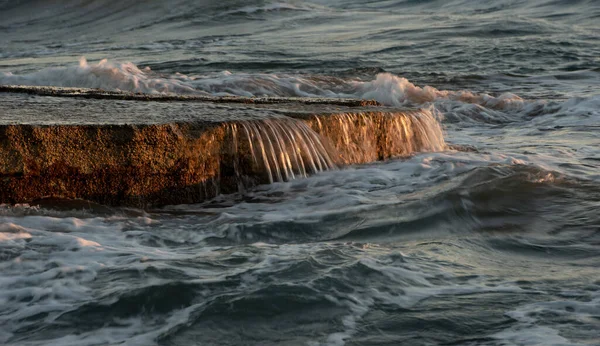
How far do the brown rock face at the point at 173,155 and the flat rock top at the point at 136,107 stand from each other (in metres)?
0.08

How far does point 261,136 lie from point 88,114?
3.10 feet

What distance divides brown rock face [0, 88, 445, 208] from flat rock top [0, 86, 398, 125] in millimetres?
82

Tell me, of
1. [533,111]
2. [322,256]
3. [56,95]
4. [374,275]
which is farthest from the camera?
[533,111]

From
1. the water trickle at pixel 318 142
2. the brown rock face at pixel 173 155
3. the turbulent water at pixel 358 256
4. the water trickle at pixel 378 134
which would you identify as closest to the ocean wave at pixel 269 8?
the turbulent water at pixel 358 256

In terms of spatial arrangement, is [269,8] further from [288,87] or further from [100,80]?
[100,80]

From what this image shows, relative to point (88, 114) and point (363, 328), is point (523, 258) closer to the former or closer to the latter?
point (363, 328)

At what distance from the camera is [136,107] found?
16.7 ft

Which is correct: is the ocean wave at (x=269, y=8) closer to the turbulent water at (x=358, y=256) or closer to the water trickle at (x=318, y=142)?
the turbulent water at (x=358, y=256)

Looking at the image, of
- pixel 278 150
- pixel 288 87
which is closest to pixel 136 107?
pixel 278 150

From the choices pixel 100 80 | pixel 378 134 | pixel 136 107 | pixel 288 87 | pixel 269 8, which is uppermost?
pixel 136 107

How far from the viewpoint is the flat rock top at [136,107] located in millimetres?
4508

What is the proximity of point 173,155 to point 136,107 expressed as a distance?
2.49ft

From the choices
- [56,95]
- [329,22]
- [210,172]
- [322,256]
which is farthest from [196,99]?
[329,22]

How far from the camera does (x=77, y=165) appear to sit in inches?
166
